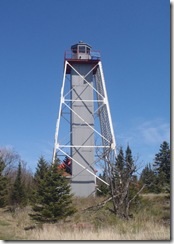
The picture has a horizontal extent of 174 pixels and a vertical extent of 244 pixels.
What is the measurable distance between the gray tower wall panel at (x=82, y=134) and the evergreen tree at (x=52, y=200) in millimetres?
8293

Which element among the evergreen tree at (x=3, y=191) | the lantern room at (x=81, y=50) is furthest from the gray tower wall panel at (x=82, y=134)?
the evergreen tree at (x=3, y=191)

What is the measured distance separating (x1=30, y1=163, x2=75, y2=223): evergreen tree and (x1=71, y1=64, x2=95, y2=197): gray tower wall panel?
8.29 m

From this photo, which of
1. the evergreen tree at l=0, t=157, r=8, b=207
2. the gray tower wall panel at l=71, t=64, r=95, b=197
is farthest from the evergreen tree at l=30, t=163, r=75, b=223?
the evergreen tree at l=0, t=157, r=8, b=207

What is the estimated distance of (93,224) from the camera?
1120 centimetres

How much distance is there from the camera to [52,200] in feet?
54.7

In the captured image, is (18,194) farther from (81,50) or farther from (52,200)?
(52,200)

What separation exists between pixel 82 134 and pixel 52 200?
10.2 m


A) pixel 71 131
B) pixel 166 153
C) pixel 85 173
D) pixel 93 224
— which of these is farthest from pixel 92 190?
pixel 166 153

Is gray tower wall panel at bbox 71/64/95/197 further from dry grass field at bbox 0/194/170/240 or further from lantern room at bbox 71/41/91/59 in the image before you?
dry grass field at bbox 0/194/170/240

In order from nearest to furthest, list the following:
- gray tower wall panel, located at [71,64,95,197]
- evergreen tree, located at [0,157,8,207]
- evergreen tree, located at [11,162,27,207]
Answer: gray tower wall panel, located at [71,64,95,197]
evergreen tree, located at [0,157,8,207]
evergreen tree, located at [11,162,27,207]

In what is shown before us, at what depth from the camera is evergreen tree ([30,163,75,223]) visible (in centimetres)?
1585

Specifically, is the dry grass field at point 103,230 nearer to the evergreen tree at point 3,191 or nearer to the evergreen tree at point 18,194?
the evergreen tree at point 3,191

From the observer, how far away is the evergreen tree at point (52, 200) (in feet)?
52.0

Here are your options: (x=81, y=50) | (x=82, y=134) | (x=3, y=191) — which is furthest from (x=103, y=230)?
(x=81, y=50)
